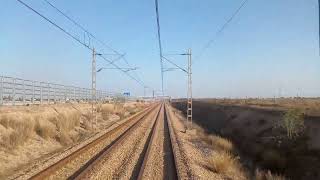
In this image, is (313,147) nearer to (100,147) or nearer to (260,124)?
(100,147)

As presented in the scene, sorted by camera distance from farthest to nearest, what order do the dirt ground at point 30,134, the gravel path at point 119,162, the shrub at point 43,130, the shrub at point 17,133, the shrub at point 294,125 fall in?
the shrub at point 294,125 → the shrub at point 43,130 → the shrub at point 17,133 → the dirt ground at point 30,134 → the gravel path at point 119,162

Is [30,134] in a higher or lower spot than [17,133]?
lower

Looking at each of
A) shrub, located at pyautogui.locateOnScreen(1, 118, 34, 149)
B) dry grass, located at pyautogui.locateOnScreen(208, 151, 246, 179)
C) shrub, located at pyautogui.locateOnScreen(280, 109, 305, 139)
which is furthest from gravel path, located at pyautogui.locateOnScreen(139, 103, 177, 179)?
shrub, located at pyautogui.locateOnScreen(280, 109, 305, 139)

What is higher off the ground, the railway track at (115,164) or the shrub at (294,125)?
the shrub at (294,125)

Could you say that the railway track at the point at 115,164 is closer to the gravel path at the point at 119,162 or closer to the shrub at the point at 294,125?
the gravel path at the point at 119,162

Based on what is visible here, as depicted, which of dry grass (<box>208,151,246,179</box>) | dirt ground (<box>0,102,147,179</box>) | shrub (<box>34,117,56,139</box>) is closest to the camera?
dry grass (<box>208,151,246,179</box>)

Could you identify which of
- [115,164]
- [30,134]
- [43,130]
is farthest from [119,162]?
[43,130]

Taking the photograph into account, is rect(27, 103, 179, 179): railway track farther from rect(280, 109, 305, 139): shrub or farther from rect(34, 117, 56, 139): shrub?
rect(280, 109, 305, 139): shrub

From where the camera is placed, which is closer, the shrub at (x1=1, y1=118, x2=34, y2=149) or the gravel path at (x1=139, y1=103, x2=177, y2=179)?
the gravel path at (x1=139, y1=103, x2=177, y2=179)

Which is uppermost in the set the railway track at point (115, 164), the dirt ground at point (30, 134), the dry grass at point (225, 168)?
the dirt ground at point (30, 134)

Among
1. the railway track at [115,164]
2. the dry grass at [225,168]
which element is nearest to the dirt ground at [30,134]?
the railway track at [115,164]

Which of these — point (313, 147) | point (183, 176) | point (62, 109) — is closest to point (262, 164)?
point (313, 147)

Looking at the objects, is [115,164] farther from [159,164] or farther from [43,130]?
[43,130]

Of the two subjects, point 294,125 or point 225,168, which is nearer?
point 225,168
